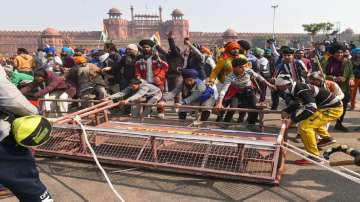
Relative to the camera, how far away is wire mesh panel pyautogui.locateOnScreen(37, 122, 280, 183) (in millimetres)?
4169

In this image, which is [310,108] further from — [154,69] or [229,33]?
[229,33]

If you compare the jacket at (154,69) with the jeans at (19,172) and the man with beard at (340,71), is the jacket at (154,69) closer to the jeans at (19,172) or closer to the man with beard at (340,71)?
the man with beard at (340,71)

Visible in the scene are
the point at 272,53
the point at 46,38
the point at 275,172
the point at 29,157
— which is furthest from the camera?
the point at 46,38

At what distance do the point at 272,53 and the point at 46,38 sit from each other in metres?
74.0

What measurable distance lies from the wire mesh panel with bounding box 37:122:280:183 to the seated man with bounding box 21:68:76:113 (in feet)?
4.72

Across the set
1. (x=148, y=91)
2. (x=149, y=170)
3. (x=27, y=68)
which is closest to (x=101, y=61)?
(x=27, y=68)

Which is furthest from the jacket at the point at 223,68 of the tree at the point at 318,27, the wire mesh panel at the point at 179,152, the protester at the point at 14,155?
the tree at the point at 318,27

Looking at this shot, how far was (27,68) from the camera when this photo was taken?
35.7 ft

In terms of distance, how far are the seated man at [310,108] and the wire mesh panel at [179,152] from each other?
0.51 metres

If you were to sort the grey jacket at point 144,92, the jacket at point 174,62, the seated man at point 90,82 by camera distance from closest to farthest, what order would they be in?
1. the grey jacket at point 144,92
2. the seated man at point 90,82
3. the jacket at point 174,62

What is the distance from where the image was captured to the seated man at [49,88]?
271 inches

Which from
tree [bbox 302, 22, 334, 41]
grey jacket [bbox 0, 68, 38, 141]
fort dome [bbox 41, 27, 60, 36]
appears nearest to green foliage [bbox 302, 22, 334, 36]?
tree [bbox 302, 22, 334, 41]

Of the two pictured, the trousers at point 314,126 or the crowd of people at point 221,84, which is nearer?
the trousers at point 314,126

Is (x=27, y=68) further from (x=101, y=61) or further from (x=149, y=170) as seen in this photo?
(x=149, y=170)
